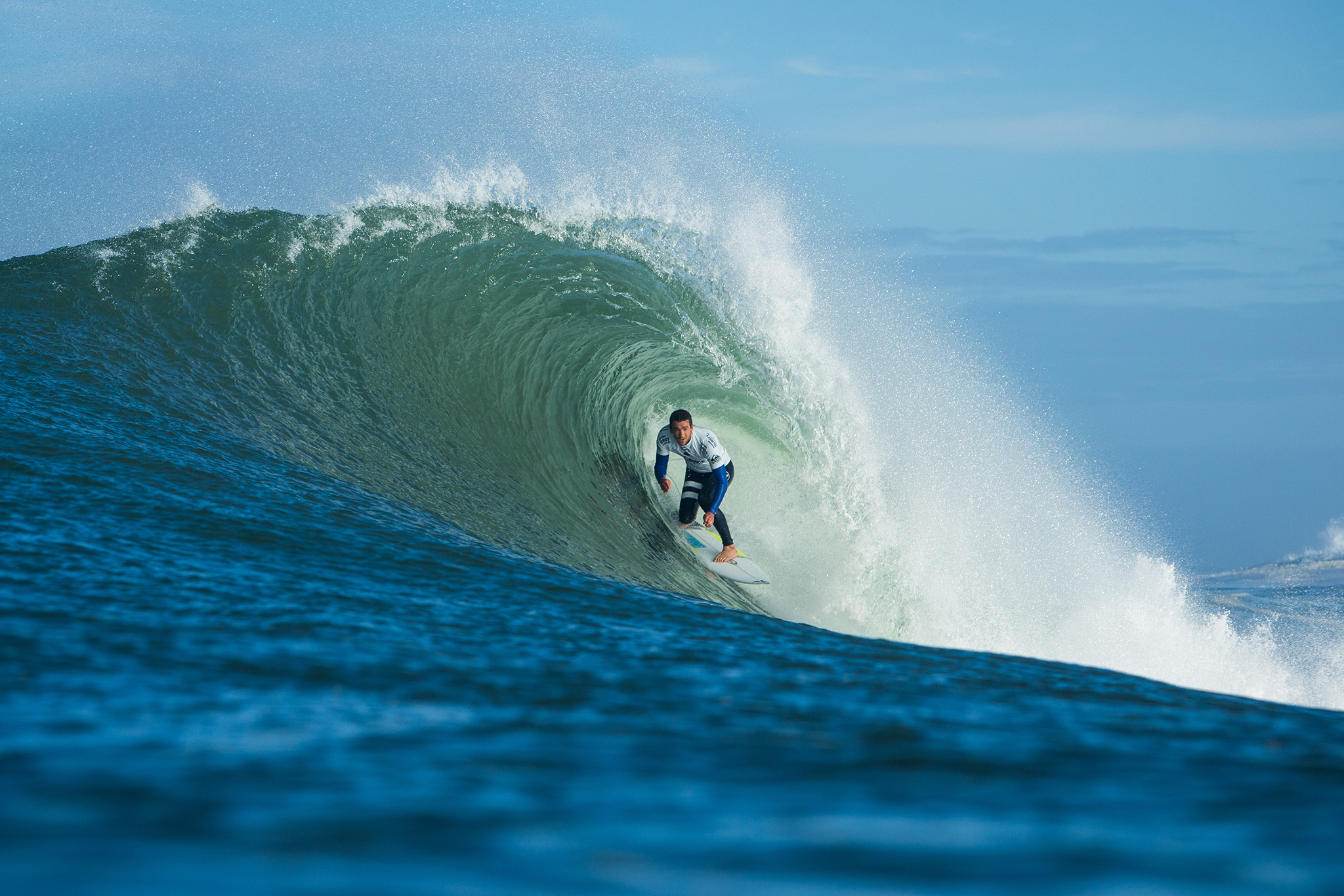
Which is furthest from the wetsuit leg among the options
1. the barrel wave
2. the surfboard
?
the barrel wave

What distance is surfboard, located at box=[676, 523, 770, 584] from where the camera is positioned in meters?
8.38

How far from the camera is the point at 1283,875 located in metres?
1.73

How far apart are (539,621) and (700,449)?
3.95m

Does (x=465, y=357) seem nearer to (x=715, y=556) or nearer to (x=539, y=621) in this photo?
(x=715, y=556)

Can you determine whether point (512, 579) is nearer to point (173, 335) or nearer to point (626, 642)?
point (626, 642)

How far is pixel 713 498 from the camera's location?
808 centimetres

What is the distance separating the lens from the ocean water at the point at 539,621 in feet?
5.89

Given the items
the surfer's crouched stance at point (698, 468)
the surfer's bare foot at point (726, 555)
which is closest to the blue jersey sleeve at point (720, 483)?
the surfer's crouched stance at point (698, 468)

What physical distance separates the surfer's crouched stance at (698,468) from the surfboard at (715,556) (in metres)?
0.10

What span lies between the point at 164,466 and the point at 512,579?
2312 mm

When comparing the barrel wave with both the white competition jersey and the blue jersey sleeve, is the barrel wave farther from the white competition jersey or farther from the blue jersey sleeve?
the white competition jersey

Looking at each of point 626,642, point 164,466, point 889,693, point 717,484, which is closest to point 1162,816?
point 889,693

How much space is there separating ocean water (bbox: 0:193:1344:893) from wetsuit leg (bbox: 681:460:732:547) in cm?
46

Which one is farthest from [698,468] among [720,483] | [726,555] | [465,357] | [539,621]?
[539,621]
